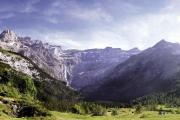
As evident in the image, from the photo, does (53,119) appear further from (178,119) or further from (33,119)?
(178,119)

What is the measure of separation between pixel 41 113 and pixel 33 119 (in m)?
33.2

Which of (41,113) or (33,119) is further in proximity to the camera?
(41,113)

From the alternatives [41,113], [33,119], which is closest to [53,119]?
[33,119]

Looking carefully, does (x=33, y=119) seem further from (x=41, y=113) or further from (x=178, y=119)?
(x=178, y=119)

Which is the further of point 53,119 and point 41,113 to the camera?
point 41,113

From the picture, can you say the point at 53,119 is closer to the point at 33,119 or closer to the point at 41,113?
the point at 33,119

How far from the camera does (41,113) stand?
195500mm

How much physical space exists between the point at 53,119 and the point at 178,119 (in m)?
54.4

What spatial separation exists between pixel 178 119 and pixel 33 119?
206 ft

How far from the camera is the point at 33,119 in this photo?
533 feet

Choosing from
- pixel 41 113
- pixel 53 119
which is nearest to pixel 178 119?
pixel 53 119

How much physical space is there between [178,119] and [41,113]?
229 ft
